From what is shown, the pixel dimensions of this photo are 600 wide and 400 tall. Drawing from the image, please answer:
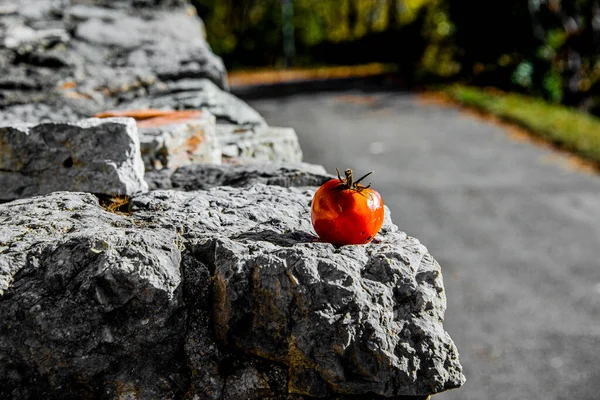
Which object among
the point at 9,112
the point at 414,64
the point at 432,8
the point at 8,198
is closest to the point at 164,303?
the point at 8,198

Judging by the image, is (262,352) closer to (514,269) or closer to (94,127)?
(94,127)

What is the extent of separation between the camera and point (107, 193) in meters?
2.11

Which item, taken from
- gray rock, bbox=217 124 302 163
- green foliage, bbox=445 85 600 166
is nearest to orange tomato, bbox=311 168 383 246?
gray rock, bbox=217 124 302 163

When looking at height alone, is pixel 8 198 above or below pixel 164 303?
below

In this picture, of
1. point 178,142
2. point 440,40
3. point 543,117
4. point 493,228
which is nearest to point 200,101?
point 178,142

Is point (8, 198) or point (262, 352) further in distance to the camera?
point (8, 198)

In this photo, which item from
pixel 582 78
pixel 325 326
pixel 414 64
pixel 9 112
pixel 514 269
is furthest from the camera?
pixel 414 64

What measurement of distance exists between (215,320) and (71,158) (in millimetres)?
969

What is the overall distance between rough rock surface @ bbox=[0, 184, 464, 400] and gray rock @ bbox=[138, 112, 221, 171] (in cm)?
93

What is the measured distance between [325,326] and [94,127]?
1131mm

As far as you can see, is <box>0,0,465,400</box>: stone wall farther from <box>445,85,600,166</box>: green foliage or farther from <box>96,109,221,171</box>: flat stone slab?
<box>445,85,600,166</box>: green foliage

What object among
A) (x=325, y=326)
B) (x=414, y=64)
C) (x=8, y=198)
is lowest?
(x=414, y=64)

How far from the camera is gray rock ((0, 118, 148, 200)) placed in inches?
84.1

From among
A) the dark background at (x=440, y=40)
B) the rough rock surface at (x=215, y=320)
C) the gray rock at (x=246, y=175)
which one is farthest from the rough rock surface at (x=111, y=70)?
the dark background at (x=440, y=40)
